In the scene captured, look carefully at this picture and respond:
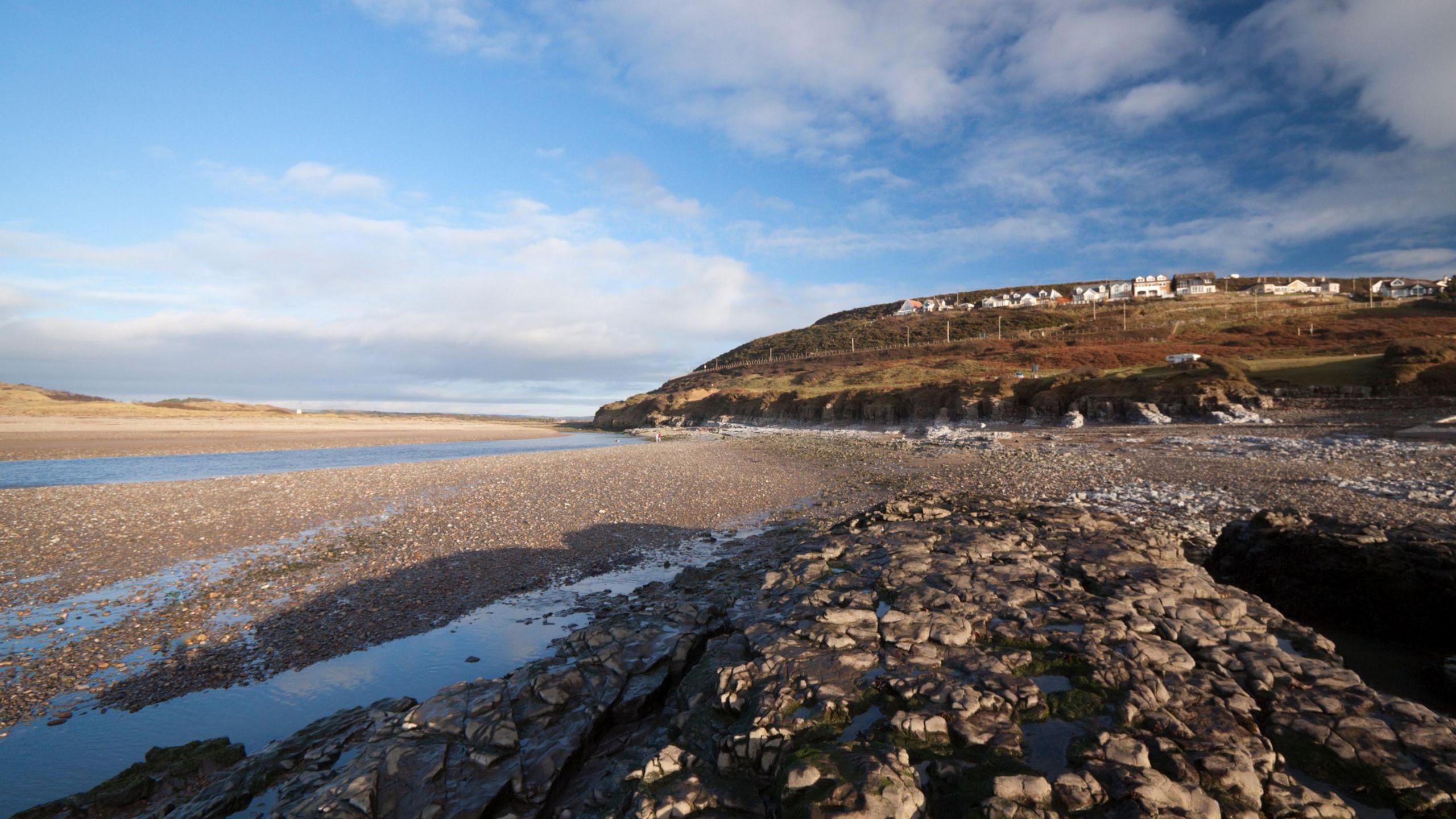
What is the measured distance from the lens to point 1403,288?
117m

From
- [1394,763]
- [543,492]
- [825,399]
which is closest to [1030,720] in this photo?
[1394,763]

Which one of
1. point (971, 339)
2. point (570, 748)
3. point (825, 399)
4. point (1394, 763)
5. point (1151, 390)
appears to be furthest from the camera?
point (971, 339)

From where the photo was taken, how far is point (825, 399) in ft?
212

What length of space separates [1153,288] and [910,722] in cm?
17109

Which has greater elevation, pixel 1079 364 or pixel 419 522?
pixel 1079 364

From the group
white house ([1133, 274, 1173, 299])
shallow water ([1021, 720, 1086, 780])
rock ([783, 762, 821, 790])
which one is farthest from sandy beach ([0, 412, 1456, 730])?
white house ([1133, 274, 1173, 299])

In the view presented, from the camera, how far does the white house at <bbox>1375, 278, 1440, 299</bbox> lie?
10896 cm

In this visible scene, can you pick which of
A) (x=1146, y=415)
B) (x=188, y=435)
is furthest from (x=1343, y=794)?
(x=188, y=435)

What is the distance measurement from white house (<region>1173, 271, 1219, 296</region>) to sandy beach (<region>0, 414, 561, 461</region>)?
139 metres

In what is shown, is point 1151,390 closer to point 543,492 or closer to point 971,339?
point 543,492

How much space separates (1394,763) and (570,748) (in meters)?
6.78

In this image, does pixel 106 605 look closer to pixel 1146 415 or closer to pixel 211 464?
pixel 211 464

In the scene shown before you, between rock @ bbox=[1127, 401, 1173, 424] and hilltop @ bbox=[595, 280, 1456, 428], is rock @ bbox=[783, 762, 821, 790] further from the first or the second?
hilltop @ bbox=[595, 280, 1456, 428]

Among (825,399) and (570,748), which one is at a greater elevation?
(825,399)
